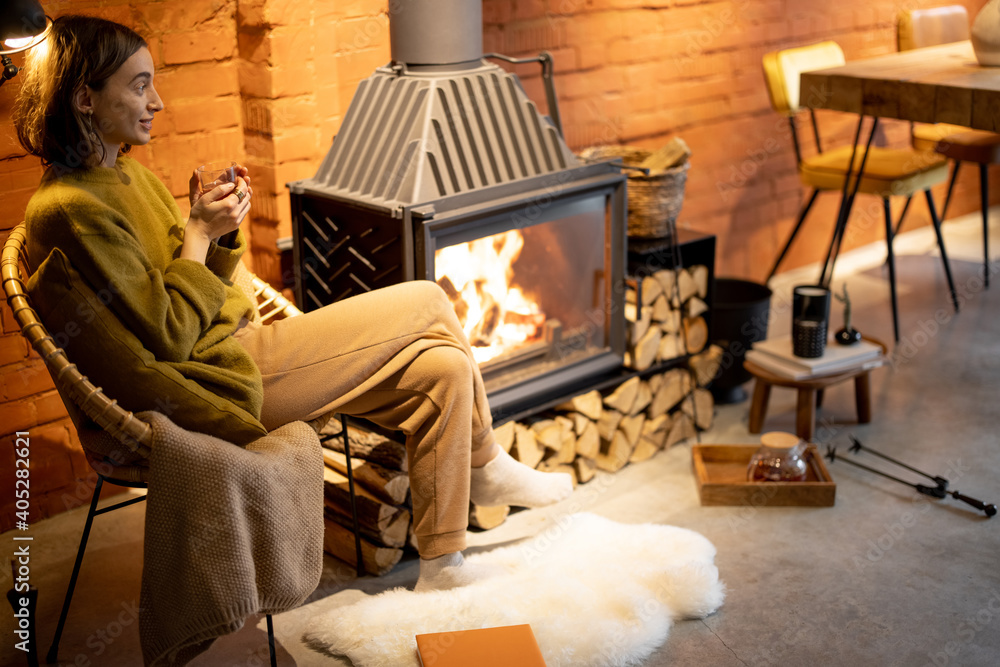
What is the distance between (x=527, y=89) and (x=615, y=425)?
106cm

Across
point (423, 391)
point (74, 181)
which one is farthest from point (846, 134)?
point (74, 181)

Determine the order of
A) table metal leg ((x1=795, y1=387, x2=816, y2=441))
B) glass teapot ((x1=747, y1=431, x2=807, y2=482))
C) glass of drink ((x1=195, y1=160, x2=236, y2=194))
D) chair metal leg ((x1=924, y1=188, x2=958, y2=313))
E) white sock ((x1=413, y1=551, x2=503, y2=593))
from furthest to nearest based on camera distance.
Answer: chair metal leg ((x1=924, y1=188, x2=958, y2=313)) → table metal leg ((x1=795, y1=387, x2=816, y2=441)) → glass teapot ((x1=747, y1=431, x2=807, y2=482)) → white sock ((x1=413, y1=551, x2=503, y2=593)) → glass of drink ((x1=195, y1=160, x2=236, y2=194))

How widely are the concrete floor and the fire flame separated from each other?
447mm

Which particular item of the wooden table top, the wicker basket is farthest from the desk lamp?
the wooden table top

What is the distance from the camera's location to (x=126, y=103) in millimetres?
1609

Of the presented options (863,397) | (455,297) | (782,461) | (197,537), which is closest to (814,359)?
(863,397)

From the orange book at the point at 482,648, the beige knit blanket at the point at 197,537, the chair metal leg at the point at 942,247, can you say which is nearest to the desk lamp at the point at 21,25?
the beige knit blanket at the point at 197,537

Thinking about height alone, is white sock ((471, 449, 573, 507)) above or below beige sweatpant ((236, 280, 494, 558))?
below

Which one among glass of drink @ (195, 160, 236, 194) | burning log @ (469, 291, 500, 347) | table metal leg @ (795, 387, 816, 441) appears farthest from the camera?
table metal leg @ (795, 387, 816, 441)

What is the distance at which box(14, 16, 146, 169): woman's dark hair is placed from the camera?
1555 millimetres

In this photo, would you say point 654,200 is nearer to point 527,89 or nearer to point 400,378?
point 527,89

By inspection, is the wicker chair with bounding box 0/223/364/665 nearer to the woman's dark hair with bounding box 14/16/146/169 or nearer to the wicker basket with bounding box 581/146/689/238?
the woman's dark hair with bounding box 14/16/146/169

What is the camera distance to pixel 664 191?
262cm

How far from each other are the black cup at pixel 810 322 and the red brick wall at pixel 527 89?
86 cm
